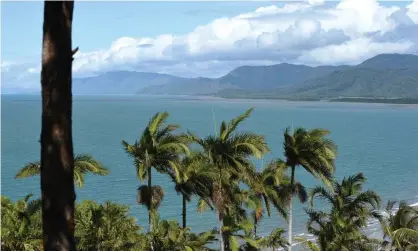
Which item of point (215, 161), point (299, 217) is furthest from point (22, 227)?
point (299, 217)

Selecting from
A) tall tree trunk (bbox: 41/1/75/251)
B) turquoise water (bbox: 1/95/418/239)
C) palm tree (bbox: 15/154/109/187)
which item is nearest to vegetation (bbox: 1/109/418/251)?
palm tree (bbox: 15/154/109/187)

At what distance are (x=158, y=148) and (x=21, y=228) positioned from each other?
558cm

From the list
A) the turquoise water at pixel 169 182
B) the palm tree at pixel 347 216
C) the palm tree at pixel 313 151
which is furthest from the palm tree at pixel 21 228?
the turquoise water at pixel 169 182

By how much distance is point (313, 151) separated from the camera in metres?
21.1

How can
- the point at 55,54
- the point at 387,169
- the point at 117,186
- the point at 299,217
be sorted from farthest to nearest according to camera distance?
the point at 387,169
the point at 117,186
the point at 299,217
the point at 55,54

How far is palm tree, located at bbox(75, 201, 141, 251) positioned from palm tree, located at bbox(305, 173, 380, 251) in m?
9.48

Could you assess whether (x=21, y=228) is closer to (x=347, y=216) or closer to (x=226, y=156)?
(x=226, y=156)

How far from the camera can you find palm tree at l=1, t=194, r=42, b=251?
658 inches

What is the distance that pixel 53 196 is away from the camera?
16.1 ft

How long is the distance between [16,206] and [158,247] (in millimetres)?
5834

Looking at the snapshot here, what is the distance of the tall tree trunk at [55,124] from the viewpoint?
4875mm

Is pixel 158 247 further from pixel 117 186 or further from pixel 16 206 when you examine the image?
pixel 117 186

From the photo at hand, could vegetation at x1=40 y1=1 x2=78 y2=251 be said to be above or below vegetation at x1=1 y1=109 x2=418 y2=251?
above

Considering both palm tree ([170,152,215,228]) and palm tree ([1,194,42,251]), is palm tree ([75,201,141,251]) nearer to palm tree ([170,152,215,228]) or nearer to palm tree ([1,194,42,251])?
palm tree ([1,194,42,251])
